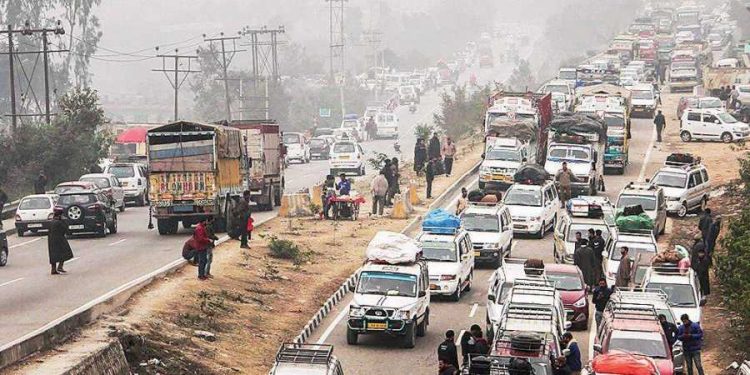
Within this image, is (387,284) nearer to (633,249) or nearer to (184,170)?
(633,249)

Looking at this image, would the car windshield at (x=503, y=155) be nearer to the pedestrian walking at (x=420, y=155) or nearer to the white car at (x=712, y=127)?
the pedestrian walking at (x=420, y=155)

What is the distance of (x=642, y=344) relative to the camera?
24.8 meters

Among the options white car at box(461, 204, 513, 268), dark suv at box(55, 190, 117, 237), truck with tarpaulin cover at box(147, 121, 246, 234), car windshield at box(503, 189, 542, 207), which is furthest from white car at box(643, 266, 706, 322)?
dark suv at box(55, 190, 117, 237)

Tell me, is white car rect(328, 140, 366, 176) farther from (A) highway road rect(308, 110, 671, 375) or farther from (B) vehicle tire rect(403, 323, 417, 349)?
(B) vehicle tire rect(403, 323, 417, 349)

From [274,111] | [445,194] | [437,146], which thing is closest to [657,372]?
[445,194]

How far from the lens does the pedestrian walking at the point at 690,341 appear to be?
84.6 feet

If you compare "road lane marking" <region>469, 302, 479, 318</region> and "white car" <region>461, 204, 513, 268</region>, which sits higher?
"white car" <region>461, 204, 513, 268</region>

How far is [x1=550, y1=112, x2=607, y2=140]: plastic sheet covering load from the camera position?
52.8 metres

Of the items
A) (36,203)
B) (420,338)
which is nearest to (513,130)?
(36,203)

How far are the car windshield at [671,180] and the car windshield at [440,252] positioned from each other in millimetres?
14229

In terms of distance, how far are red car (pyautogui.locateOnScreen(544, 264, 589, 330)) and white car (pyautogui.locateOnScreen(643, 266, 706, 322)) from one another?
1418mm

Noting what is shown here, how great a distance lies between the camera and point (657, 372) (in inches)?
915

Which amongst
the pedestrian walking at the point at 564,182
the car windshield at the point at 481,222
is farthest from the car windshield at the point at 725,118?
the car windshield at the point at 481,222

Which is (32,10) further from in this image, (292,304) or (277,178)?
(292,304)
